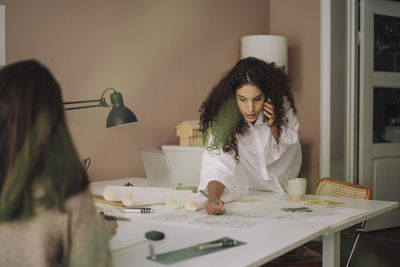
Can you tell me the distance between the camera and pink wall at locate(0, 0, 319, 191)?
2.74 metres

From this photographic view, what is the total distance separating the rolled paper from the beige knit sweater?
0.87m

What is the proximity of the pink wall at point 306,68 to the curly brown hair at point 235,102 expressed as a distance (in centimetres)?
170

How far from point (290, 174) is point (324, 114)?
1.42 metres

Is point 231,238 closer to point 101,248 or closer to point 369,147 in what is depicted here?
point 101,248

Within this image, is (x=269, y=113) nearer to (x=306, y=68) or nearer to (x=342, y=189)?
(x=342, y=189)

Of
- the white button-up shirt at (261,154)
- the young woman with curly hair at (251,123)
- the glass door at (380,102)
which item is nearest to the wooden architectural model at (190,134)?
the young woman with curly hair at (251,123)

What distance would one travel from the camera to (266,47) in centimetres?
366

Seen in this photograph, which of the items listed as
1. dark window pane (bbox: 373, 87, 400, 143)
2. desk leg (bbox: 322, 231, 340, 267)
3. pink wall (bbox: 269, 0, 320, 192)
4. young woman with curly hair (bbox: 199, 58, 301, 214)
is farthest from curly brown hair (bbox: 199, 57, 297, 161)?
dark window pane (bbox: 373, 87, 400, 143)

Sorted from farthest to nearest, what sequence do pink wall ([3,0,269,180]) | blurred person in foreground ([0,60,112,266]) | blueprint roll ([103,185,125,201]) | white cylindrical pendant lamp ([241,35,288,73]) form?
white cylindrical pendant lamp ([241,35,288,73]) < pink wall ([3,0,269,180]) < blueprint roll ([103,185,125,201]) < blurred person in foreground ([0,60,112,266])

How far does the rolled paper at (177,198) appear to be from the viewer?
170 centimetres

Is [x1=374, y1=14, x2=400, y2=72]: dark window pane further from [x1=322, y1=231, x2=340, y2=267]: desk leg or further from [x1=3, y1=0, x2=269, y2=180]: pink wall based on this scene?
[x1=322, y1=231, x2=340, y2=267]: desk leg

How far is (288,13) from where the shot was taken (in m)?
4.15

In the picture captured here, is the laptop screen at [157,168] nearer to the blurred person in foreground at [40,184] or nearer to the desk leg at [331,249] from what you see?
the desk leg at [331,249]

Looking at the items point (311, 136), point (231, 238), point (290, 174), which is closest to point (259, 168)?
point (290, 174)
